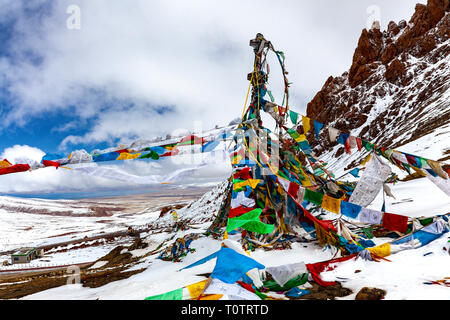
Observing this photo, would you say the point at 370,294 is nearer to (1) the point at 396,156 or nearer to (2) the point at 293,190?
(2) the point at 293,190

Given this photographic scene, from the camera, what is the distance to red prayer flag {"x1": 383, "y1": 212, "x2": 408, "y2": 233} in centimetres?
502

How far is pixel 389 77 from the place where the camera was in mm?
89188

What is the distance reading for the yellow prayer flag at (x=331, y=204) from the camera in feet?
17.6

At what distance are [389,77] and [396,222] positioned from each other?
10885 centimetres

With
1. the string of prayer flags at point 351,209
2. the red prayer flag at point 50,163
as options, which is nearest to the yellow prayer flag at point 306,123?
the string of prayer flags at point 351,209

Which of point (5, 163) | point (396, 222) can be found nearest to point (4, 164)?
point (5, 163)

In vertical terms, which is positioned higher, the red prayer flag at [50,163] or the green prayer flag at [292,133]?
the green prayer flag at [292,133]

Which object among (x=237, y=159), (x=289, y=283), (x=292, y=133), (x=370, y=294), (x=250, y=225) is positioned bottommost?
(x=289, y=283)

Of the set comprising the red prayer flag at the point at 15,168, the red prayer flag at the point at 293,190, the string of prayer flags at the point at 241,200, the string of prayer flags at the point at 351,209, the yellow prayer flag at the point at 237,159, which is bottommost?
the string of prayer flags at the point at 351,209

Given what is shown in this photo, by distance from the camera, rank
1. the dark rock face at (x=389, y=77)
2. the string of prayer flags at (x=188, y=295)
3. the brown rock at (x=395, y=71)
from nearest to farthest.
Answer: the string of prayer flags at (x=188, y=295), the dark rock face at (x=389, y=77), the brown rock at (x=395, y=71)

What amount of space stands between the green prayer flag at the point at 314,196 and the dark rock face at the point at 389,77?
8039 cm

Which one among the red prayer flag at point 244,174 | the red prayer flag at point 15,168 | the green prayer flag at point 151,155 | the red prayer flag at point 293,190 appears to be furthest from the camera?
the red prayer flag at point 244,174

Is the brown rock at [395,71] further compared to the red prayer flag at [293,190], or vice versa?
the brown rock at [395,71]

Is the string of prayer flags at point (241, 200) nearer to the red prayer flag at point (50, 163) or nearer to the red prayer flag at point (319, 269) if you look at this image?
the red prayer flag at point (319, 269)
